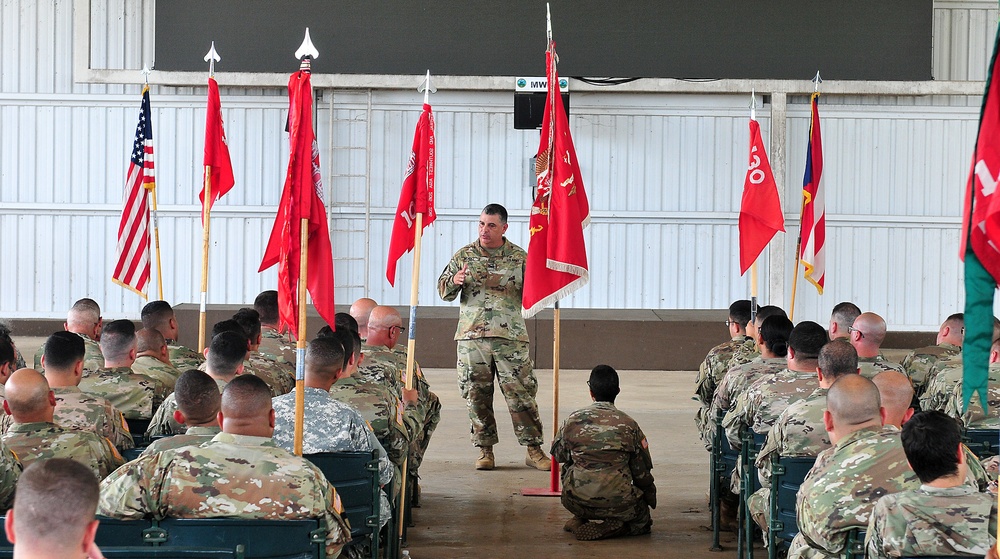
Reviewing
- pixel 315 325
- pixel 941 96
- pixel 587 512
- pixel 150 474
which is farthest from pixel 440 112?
pixel 150 474

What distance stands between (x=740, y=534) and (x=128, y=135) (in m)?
12.1

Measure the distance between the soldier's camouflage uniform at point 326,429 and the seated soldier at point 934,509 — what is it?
2071 millimetres

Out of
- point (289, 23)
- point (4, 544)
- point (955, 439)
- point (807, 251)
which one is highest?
point (289, 23)

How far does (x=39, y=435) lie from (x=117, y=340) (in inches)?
52.7

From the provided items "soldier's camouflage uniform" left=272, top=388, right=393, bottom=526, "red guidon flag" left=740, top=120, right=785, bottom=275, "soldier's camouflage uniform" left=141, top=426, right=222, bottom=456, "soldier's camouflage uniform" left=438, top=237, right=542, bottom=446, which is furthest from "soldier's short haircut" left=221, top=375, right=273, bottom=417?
"red guidon flag" left=740, top=120, right=785, bottom=275

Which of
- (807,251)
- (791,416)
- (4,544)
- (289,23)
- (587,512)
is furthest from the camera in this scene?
(289,23)

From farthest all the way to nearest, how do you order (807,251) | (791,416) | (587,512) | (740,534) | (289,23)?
(289,23), (807,251), (587,512), (740,534), (791,416)

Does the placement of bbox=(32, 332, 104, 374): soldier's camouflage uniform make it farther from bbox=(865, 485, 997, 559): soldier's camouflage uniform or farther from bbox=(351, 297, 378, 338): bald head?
bbox=(865, 485, 997, 559): soldier's camouflage uniform

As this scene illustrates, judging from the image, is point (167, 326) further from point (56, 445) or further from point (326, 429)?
point (56, 445)

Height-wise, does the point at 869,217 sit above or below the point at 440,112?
below

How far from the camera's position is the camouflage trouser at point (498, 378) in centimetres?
Result: 772

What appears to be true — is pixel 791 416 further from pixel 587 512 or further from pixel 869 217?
pixel 869 217

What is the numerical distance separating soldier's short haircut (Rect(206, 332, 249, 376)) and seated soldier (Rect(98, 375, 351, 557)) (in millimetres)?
1484

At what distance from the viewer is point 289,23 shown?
14727 mm
